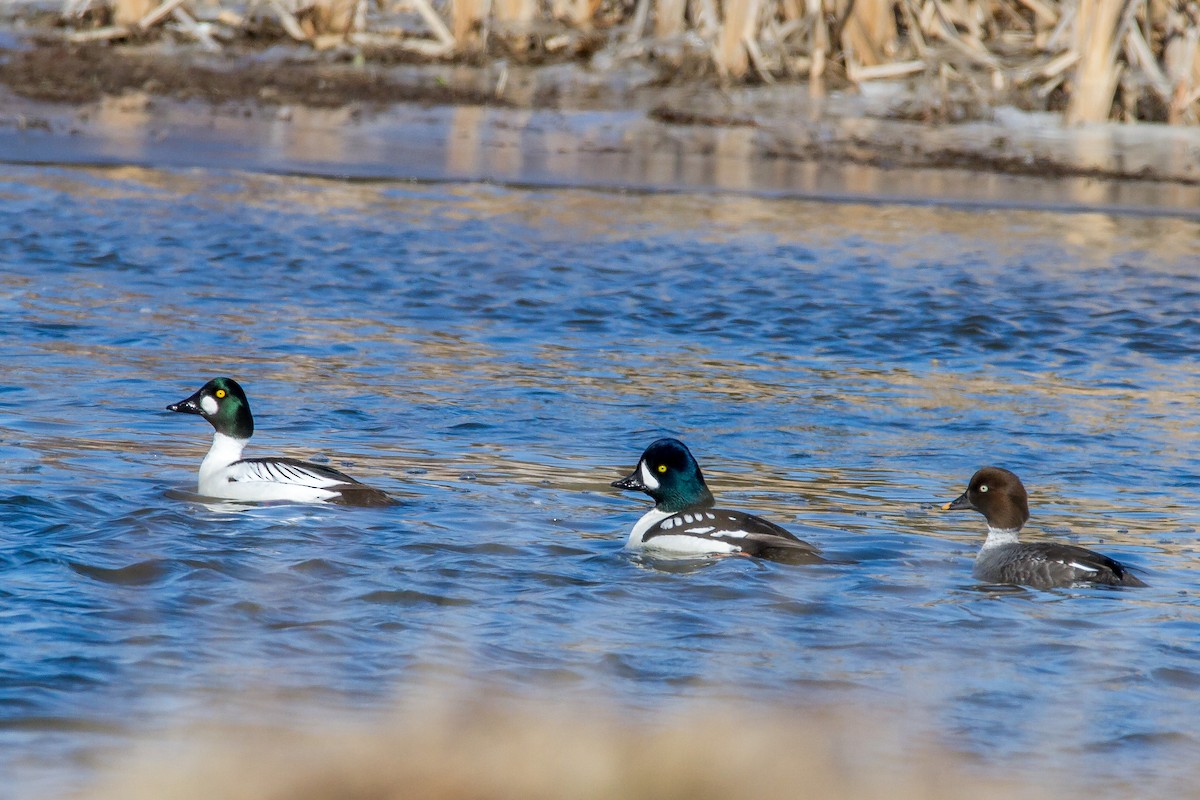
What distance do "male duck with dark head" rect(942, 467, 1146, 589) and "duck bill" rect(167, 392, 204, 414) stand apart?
404cm

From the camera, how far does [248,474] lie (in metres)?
8.73

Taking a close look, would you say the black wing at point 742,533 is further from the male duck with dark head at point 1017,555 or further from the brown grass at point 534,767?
the brown grass at point 534,767

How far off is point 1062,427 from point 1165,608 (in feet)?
12.8

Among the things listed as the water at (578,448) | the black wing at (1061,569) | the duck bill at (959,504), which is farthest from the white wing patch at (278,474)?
the black wing at (1061,569)

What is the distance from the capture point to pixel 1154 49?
25.1m

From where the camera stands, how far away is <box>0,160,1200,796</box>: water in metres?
6.10

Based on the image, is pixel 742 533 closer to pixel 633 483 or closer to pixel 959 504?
pixel 633 483

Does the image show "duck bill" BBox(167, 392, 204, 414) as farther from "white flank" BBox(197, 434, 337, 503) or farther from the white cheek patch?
the white cheek patch

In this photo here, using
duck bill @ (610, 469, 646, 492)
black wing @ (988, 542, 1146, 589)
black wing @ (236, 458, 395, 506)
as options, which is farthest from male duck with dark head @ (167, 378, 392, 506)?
black wing @ (988, 542, 1146, 589)

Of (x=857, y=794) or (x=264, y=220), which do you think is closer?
(x=857, y=794)

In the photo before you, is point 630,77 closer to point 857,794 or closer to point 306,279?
point 306,279

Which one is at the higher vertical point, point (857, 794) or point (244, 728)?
point (857, 794)

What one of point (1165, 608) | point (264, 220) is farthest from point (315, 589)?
point (264, 220)

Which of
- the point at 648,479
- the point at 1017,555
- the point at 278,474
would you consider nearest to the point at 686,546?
the point at 648,479
